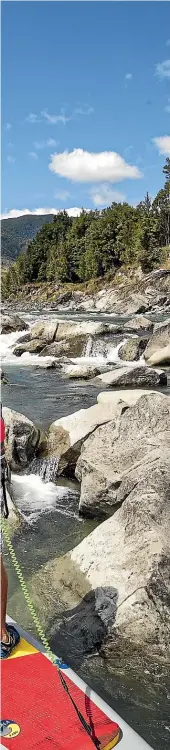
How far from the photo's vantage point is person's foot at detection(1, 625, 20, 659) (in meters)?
5.79

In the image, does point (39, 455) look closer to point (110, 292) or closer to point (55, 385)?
point (55, 385)

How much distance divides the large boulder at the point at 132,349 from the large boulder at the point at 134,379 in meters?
6.54

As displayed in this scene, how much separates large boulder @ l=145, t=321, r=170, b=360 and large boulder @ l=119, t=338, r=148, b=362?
77cm

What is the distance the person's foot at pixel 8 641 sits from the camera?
19.0 feet

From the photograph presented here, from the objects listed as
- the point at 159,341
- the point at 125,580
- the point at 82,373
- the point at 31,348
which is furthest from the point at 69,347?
the point at 125,580

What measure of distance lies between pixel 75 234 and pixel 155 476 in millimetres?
117097

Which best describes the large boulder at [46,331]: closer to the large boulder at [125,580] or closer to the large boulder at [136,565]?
the large boulder at [125,580]

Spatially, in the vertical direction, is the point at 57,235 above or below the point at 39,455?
above

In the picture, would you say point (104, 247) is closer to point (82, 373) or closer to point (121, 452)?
point (82, 373)

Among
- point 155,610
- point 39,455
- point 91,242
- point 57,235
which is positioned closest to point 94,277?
point 91,242

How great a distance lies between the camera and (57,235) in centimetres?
13462

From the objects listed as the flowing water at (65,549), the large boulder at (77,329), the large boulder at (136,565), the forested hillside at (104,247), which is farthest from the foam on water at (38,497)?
the forested hillside at (104,247)

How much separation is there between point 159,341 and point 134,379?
22.5ft

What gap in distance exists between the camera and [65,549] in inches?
374
